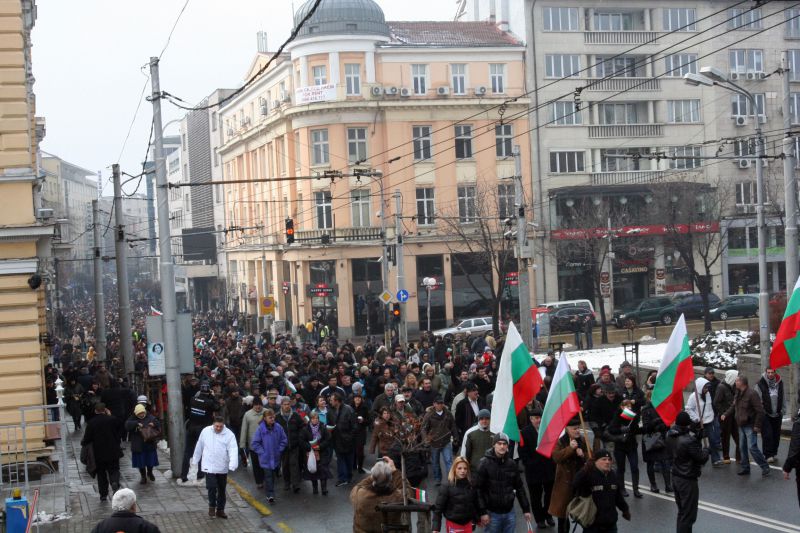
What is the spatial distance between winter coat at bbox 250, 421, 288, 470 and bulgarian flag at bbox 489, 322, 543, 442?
4293 mm

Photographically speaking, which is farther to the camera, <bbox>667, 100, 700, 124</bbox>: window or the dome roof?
<bbox>667, 100, 700, 124</bbox>: window

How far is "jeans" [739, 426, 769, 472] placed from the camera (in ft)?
50.8

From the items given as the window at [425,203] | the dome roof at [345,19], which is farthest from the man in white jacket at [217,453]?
the dome roof at [345,19]

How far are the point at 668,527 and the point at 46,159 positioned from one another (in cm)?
14267

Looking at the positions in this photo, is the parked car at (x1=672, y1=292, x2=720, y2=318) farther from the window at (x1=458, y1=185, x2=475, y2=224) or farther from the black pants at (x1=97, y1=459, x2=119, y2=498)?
the black pants at (x1=97, y1=459, x2=119, y2=498)

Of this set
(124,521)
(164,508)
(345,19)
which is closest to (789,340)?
(164,508)

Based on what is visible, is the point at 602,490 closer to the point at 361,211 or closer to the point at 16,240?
the point at 16,240

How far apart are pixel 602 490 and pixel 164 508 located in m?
7.35

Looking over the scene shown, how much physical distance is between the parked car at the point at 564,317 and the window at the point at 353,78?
17.0m

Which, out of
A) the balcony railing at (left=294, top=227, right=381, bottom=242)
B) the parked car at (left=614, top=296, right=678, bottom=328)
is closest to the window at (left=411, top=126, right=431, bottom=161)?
the balcony railing at (left=294, top=227, right=381, bottom=242)

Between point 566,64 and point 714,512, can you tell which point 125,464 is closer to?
point 714,512

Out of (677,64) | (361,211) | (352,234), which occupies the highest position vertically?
(677,64)

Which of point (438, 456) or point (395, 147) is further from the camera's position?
point (395, 147)

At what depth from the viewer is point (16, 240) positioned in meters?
18.0
